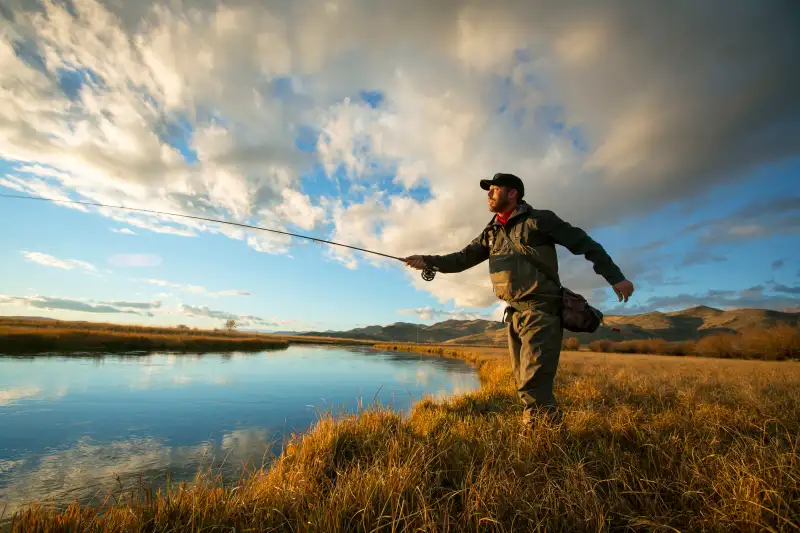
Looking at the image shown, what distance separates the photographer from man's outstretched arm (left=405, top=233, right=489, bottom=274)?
5078mm

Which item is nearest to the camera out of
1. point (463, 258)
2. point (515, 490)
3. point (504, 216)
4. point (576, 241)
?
point (515, 490)

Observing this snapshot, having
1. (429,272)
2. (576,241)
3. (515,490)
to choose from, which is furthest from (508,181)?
(515,490)

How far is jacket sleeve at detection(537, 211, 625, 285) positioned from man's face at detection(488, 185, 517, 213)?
20.1 inches

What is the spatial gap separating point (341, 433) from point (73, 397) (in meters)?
9.79

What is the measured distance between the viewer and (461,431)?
4062 mm

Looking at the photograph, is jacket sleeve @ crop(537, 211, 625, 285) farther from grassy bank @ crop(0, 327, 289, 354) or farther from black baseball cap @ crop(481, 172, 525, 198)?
grassy bank @ crop(0, 327, 289, 354)

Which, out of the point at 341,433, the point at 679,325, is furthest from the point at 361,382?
the point at 679,325

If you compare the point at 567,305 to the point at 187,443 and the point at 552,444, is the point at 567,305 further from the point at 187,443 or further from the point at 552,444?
the point at 187,443

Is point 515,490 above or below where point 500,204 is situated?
below

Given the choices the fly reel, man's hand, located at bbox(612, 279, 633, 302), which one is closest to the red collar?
the fly reel

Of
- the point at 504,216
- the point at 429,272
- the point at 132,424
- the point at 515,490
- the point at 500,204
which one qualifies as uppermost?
the point at 500,204

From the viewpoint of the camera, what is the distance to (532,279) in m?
3.98

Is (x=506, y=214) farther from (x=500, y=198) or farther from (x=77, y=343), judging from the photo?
(x=77, y=343)

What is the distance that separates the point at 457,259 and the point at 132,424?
751 centimetres
